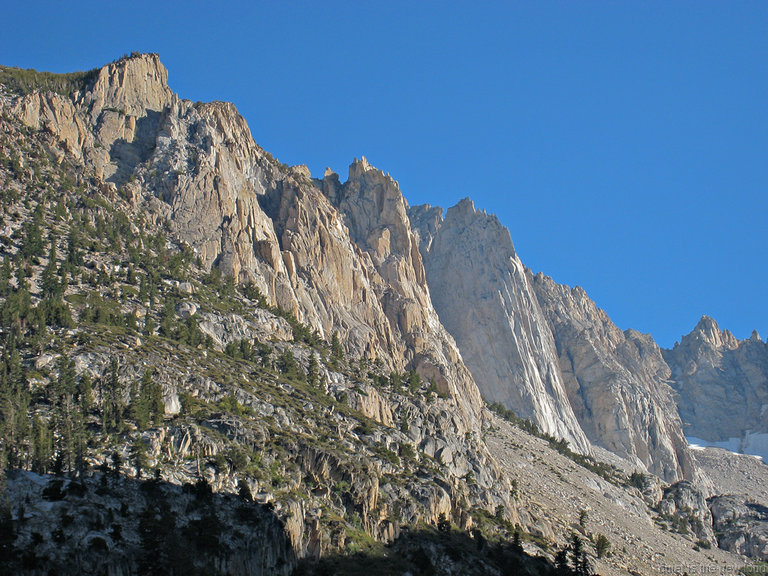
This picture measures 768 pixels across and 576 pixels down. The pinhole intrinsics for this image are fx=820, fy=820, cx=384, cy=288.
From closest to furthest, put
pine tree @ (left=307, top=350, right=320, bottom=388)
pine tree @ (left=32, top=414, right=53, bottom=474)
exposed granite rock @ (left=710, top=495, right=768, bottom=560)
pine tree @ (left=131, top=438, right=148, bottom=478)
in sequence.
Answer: pine tree @ (left=32, top=414, right=53, bottom=474) → pine tree @ (left=131, top=438, right=148, bottom=478) → pine tree @ (left=307, top=350, right=320, bottom=388) → exposed granite rock @ (left=710, top=495, right=768, bottom=560)

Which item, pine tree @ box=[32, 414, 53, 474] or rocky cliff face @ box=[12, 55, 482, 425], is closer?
pine tree @ box=[32, 414, 53, 474]

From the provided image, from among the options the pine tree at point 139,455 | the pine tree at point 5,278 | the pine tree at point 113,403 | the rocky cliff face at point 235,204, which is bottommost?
the pine tree at point 139,455

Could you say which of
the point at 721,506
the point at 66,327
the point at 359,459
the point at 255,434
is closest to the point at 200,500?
the point at 255,434

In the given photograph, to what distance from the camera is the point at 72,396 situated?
87.2 m

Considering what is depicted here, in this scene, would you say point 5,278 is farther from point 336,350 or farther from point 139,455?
point 336,350

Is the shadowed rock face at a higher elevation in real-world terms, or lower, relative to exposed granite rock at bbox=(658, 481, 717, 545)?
higher

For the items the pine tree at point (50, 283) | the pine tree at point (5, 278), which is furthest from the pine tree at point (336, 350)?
the pine tree at point (5, 278)

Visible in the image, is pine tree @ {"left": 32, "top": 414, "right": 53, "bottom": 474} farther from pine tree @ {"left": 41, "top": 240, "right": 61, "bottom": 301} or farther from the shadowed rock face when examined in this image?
the shadowed rock face

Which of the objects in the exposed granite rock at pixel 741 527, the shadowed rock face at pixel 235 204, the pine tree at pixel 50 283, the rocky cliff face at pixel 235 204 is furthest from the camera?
the exposed granite rock at pixel 741 527

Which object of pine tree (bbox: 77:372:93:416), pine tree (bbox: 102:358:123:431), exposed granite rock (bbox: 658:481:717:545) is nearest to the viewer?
pine tree (bbox: 102:358:123:431)

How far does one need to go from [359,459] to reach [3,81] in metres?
118

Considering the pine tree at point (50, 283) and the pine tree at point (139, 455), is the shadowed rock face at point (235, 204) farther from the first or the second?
the pine tree at point (139, 455)

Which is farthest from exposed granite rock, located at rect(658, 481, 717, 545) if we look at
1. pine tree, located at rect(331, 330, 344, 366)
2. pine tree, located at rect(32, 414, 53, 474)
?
pine tree, located at rect(32, 414, 53, 474)

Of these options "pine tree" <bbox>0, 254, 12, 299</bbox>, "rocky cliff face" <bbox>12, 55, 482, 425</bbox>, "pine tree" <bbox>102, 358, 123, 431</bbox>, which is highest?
"rocky cliff face" <bbox>12, 55, 482, 425</bbox>
